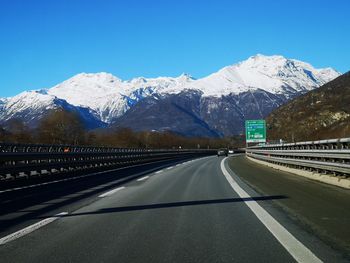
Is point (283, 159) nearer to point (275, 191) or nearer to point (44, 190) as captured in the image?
point (275, 191)

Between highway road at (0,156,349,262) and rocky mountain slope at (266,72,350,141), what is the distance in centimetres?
9164

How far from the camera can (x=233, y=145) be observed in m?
192

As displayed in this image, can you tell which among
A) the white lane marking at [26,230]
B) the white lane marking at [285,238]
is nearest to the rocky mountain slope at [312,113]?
the white lane marking at [285,238]

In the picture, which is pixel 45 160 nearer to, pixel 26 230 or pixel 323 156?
pixel 323 156

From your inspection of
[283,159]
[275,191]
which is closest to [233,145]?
[283,159]

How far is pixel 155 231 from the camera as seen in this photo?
26.6 feet

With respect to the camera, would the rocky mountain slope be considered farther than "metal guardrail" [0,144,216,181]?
Yes

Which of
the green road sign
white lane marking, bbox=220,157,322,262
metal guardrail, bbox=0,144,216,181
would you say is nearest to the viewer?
white lane marking, bbox=220,157,322,262

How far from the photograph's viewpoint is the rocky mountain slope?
11171 centimetres

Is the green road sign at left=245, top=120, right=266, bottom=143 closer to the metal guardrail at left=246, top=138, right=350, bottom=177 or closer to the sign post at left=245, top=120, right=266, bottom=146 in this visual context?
the sign post at left=245, top=120, right=266, bottom=146

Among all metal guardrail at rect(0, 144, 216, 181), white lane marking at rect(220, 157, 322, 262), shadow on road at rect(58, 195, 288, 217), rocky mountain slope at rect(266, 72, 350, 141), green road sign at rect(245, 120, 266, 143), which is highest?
rocky mountain slope at rect(266, 72, 350, 141)

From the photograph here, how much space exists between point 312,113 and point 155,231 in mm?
121148

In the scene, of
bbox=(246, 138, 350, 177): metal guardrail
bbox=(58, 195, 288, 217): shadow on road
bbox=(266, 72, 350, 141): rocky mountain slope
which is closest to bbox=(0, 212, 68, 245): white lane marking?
bbox=(58, 195, 288, 217): shadow on road

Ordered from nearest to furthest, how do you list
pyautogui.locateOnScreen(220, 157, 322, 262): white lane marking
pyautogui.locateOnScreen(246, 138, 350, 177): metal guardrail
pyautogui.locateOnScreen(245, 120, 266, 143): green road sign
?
pyautogui.locateOnScreen(220, 157, 322, 262): white lane marking
pyautogui.locateOnScreen(246, 138, 350, 177): metal guardrail
pyautogui.locateOnScreen(245, 120, 266, 143): green road sign
